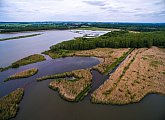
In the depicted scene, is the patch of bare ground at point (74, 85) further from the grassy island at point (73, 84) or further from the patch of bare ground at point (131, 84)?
the patch of bare ground at point (131, 84)

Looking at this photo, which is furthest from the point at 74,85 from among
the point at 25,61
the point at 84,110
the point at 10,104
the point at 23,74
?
the point at 25,61

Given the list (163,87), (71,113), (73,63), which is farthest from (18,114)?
(73,63)

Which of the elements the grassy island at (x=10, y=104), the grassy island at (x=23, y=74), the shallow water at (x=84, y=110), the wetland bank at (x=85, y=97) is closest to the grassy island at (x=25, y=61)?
the wetland bank at (x=85, y=97)

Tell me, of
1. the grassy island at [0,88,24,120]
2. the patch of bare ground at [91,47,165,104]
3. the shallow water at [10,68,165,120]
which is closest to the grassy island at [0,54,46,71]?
the grassy island at [0,88,24,120]

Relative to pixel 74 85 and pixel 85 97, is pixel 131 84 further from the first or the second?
pixel 74 85

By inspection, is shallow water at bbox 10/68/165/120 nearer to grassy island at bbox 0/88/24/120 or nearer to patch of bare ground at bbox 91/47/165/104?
grassy island at bbox 0/88/24/120

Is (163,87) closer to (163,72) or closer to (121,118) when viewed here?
(163,72)
